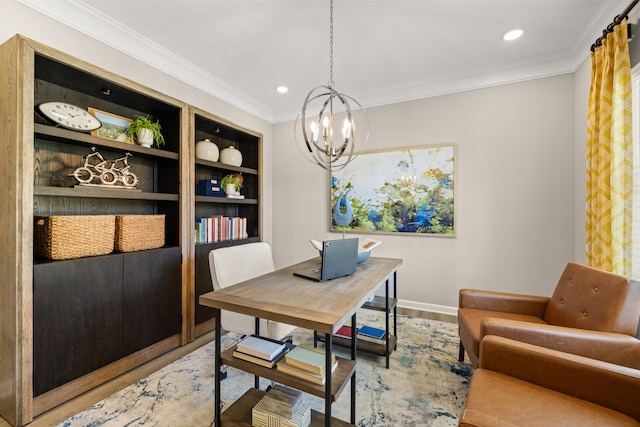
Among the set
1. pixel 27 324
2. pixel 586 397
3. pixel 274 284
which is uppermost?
pixel 274 284

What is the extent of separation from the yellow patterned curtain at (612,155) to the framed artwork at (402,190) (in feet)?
3.71

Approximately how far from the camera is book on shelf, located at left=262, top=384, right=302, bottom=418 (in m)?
1.27

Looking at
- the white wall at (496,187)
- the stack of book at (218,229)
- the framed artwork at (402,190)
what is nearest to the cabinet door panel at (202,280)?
the stack of book at (218,229)

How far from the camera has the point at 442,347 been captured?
2348 millimetres

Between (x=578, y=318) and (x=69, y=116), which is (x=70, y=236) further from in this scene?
(x=578, y=318)

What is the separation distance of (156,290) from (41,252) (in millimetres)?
754

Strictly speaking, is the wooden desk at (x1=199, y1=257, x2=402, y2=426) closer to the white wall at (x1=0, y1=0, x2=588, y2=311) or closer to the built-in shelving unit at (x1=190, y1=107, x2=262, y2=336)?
the built-in shelving unit at (x1=190, y1=107, x2=262, y2=336)

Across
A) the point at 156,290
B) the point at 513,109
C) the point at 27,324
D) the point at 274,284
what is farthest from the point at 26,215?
the point at 513,109

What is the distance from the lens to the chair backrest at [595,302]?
4.43 ft

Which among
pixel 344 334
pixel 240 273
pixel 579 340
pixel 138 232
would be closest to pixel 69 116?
pixel 138 232

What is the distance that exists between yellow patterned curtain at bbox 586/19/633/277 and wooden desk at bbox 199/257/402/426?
1.51 meters

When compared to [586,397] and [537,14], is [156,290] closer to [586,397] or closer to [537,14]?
[586,397]

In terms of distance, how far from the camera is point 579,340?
4.24ft

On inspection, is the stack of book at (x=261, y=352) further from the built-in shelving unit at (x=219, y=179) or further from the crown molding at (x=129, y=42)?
the crown molding at (x=129, y=42)
